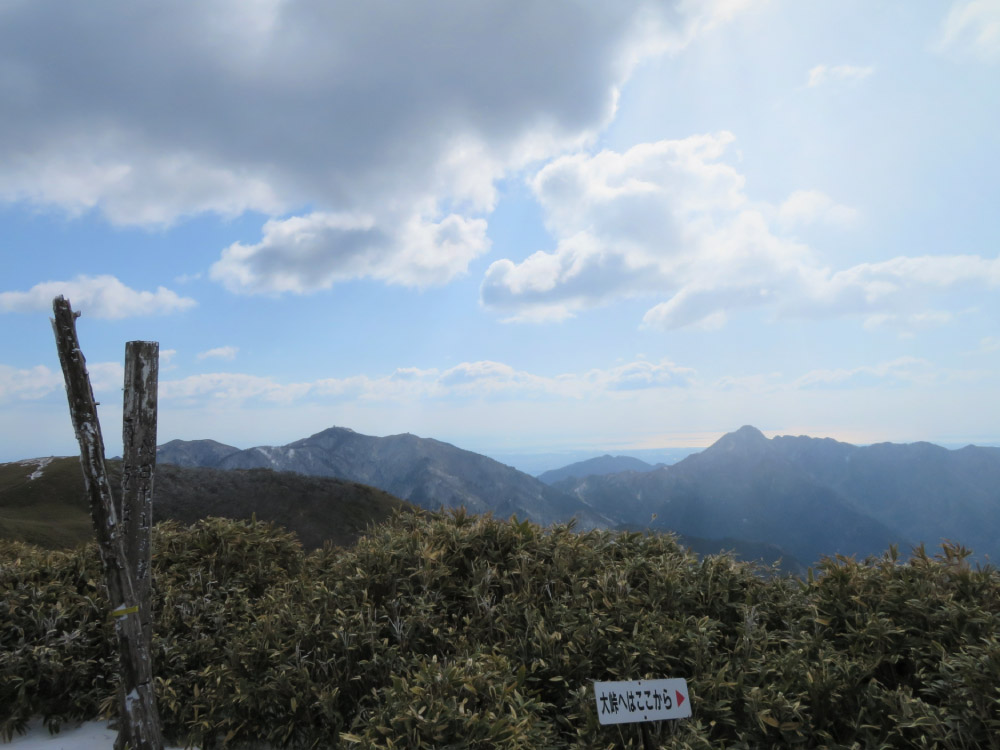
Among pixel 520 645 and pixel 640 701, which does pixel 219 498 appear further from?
pixel 640 701

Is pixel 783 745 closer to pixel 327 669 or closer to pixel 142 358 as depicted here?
pixel 327 669

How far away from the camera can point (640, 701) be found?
178 inches

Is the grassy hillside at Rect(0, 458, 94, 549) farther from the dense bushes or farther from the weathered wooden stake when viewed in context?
the weathered wooden stake

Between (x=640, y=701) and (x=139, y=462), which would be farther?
(x=139, y=462)

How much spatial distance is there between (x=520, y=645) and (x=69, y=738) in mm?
5280

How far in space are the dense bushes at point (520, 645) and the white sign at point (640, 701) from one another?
0.20 meters

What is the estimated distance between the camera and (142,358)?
19.7 ft

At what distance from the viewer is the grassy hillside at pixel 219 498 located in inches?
1913

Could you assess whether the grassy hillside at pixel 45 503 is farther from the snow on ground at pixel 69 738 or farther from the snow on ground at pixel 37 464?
the snow on ground at pixel 69 738

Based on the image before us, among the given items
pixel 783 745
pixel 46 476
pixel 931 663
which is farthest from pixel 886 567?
pixel 46 476

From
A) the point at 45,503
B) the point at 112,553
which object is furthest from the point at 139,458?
the point at 45,503

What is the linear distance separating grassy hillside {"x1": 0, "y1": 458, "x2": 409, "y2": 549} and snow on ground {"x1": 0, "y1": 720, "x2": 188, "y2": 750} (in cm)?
3913

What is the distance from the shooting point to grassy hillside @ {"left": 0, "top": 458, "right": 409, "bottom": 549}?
159 ft

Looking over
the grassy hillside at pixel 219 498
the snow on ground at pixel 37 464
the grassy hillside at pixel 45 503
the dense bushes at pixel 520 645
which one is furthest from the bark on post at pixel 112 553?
the snow on ground at pixel 37 464
